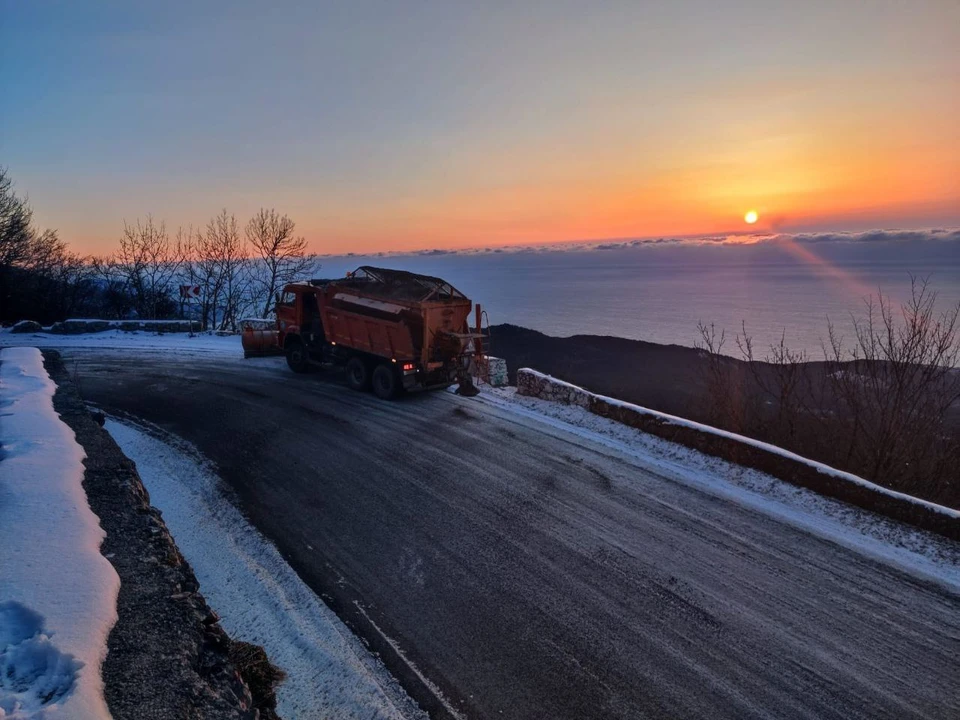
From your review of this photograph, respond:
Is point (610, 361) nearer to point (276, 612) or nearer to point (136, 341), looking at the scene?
point (136, 341)

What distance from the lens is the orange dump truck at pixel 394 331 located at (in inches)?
491

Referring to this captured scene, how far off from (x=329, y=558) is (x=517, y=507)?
2.57 metres

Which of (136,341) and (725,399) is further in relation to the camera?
(136,341)

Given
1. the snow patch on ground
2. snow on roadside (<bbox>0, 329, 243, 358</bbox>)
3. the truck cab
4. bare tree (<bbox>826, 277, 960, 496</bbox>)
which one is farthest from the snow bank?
snow on roadside (<bbox>0, 329, 243, 358</bbox>)

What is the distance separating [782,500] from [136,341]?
21.8 meters

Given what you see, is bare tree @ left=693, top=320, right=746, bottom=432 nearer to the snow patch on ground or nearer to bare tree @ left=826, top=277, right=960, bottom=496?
bare tree @ left=826, top=277, right=960, bottom=496

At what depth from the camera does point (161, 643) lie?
3.46 m

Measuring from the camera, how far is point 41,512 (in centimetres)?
468

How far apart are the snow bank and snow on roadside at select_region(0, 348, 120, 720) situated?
8079 millimetres

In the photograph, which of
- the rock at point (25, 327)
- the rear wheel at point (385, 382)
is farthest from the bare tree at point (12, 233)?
the rear wheel at point (385, 382)

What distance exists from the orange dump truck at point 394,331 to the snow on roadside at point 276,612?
17.6ft

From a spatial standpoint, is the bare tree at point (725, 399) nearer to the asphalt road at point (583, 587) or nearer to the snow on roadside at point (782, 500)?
the snow on roadside at point (782, 500)

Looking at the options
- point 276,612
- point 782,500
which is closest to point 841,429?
point 782,500

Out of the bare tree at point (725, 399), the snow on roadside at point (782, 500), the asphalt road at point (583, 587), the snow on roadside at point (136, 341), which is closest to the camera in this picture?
the asphalt road at point (583, 587)
